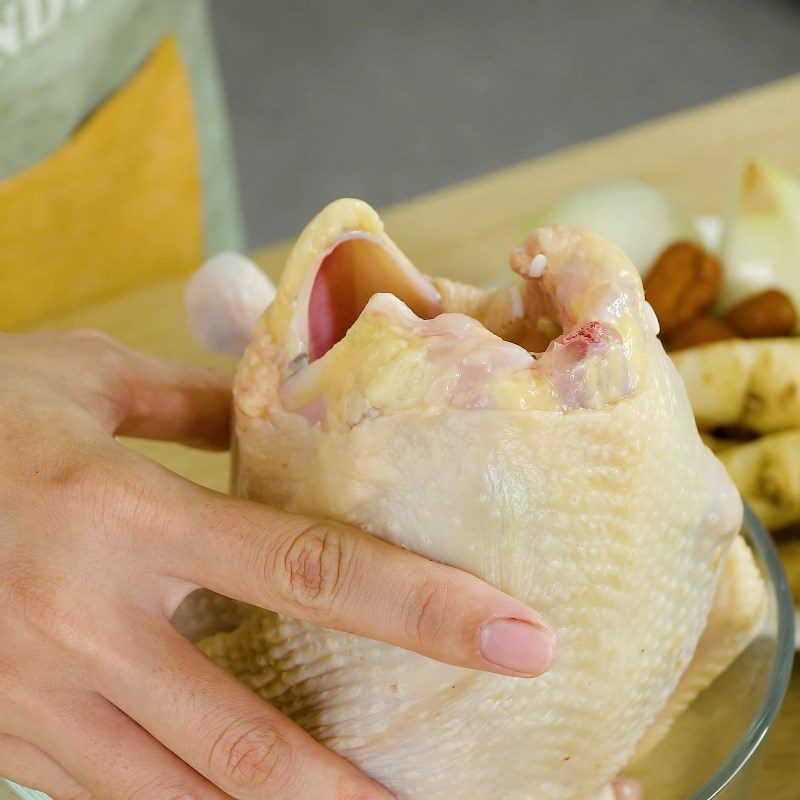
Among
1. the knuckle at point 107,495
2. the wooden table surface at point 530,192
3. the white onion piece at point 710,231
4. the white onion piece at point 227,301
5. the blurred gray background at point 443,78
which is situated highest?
the blurred gray background at point 443,78

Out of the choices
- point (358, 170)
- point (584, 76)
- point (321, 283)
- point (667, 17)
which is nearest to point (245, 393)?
point (321, 283)

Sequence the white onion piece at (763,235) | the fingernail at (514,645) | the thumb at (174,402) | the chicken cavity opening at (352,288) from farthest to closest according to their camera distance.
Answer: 1. the white onion piece at (763,235)
2. the thumb at (174,402)
3. the chicken cavity opening at (352,288)
4. the fingernail at (514,645)

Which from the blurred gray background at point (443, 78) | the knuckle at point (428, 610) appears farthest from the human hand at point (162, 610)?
the blurred gray background at point (443, 78)

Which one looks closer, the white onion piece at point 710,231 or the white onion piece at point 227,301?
the white onion piece at point 227,301

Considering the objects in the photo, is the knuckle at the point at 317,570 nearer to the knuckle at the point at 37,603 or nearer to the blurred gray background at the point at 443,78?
the knuckle at the point at 37,603

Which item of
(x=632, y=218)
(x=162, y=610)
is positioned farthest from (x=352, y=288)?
(x=632, y=218)

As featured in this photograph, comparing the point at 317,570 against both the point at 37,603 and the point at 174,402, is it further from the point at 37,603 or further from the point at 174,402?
the point at 174,402

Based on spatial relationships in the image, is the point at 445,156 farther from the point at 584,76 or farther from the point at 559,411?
the point at 559,411
